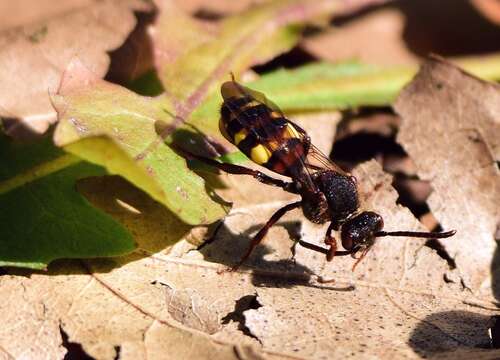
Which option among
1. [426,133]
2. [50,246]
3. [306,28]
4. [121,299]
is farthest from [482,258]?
[306,28]

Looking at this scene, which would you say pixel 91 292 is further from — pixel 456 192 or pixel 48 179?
pixel 456 192

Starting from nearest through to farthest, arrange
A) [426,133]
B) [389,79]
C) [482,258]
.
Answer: [482,258]
[426,133]
[389,79]

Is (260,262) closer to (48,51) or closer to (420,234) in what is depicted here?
(420,234)

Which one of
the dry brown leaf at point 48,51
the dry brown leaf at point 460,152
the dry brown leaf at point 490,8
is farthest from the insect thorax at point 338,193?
the dry brown leaf at point 490,8

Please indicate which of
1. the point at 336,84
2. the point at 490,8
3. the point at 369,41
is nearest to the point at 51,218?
the point at 336,84

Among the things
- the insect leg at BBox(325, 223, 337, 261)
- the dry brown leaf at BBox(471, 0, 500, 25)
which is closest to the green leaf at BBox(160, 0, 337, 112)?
the insect leg at BBox(325, 223, 337, 261)

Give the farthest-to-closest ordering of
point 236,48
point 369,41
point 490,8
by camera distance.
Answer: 1. point 490,8
2. point 369,41
3. point 236,48
